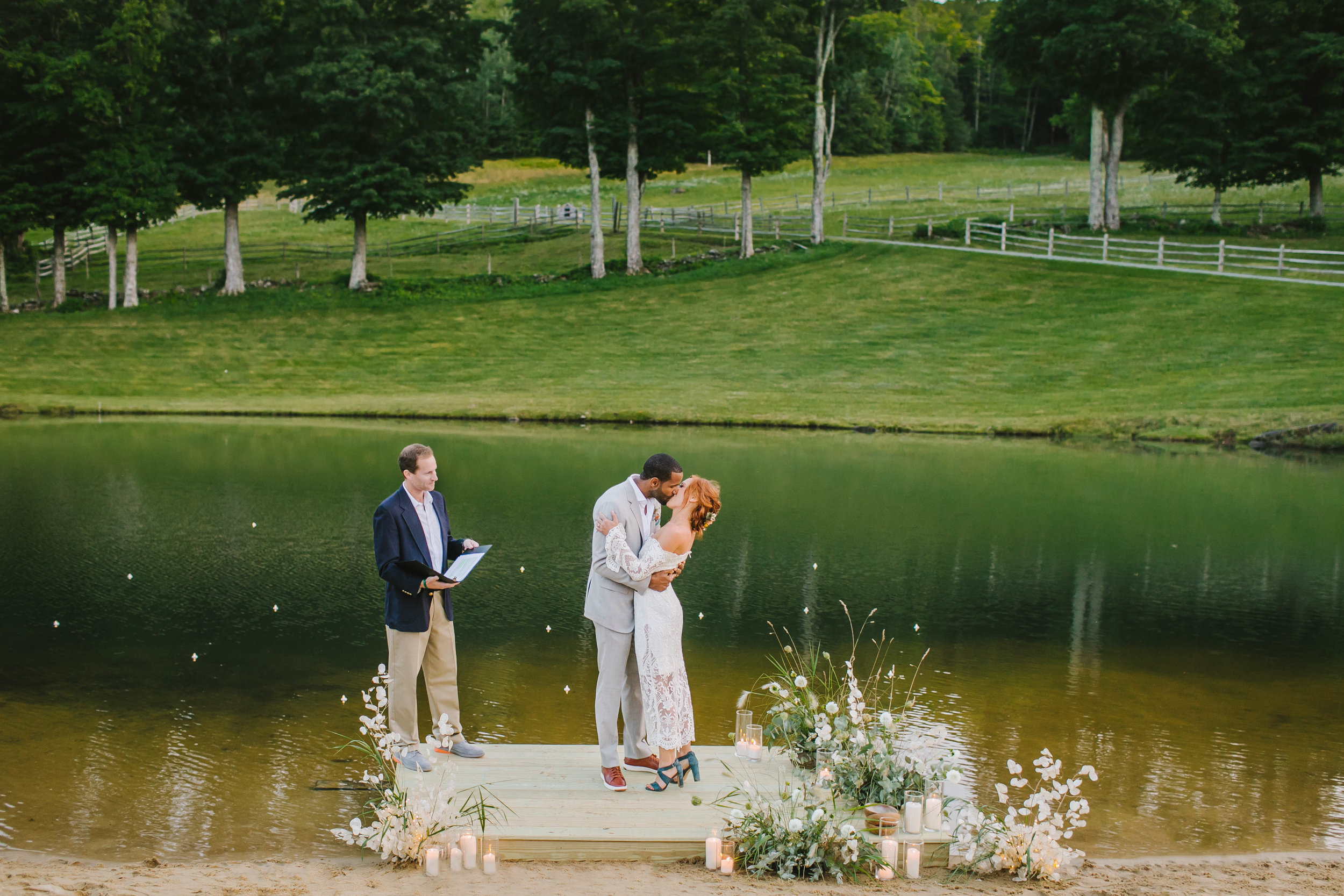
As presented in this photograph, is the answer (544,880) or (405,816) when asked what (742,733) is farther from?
(405,816)

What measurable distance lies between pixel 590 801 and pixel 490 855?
88cm

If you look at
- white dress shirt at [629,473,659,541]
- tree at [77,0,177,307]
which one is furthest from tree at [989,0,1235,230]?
white dress shirt at [629,473,659,541]

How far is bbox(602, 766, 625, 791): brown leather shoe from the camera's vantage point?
7.29m

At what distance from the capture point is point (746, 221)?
4997 cm

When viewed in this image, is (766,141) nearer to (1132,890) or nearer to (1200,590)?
(1200,590)

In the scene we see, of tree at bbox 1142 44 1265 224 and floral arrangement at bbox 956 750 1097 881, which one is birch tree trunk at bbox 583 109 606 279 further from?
floral arrangement at bbox 956 750 1097 881

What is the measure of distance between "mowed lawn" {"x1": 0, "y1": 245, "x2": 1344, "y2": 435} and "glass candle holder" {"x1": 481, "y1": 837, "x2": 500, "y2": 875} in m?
23.7

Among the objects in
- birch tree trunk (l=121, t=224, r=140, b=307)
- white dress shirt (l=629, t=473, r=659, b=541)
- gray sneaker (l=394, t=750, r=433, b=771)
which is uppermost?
birch tree trunk (l=121, t=224, r=140, b=307)

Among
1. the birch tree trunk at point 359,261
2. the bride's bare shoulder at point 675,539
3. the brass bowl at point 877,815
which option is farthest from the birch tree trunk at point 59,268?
the brass bowl at point 877,815

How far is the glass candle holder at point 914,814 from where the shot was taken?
6.81 meters

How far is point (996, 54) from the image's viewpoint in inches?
2073

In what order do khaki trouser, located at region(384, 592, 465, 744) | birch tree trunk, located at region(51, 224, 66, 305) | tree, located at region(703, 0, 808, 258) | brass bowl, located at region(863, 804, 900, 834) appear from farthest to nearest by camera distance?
tree, located at region(703, 0, 808, 258) → birch tree trunk, located at region(51, 224, 66, 305) → khaki trouser, located at region(384, 592, 465, 744) → brass bowl, located at region(863, 804, 900, 834)

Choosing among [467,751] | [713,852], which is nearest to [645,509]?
[713,852]

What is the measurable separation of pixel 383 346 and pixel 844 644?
31232 millimetres
